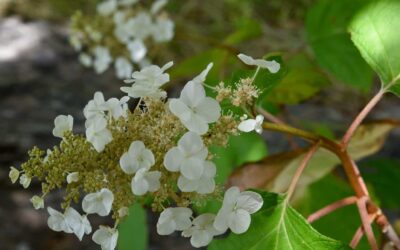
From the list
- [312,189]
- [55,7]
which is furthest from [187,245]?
[55,7]

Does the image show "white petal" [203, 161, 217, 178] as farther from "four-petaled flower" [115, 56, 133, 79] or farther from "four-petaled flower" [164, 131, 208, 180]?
"four-petaled flower" [115, 56, 133, 79]

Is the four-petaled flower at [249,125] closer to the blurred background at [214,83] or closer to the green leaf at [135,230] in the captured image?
the blurred background at [214,83]

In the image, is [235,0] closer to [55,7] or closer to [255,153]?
[55,7]

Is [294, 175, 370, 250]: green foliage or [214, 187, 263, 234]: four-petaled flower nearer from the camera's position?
[214, 187, 263, 234]: four-petaled flower

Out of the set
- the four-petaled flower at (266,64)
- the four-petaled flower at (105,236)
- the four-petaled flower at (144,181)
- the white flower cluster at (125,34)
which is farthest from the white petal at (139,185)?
the white flower cluster at (125,34)

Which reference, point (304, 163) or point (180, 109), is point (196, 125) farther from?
point (304, 163)

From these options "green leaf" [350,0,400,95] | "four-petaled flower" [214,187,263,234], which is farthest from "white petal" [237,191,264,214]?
"green leaf" [350,0,400,95]

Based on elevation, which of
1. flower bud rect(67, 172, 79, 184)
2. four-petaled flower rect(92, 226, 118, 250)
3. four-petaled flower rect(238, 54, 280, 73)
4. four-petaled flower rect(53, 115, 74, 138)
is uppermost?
four-petaled flower rect(238, 54, 280, 73)
